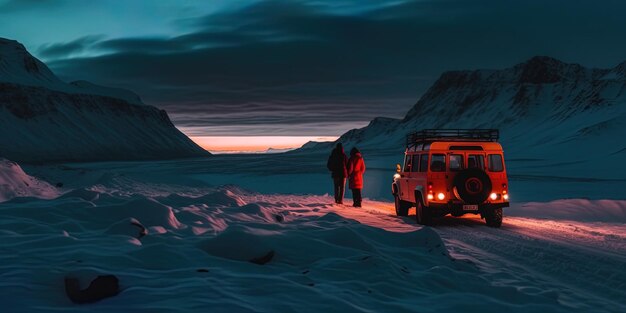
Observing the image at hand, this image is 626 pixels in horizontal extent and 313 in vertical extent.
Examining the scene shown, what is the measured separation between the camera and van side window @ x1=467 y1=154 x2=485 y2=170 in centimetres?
1648

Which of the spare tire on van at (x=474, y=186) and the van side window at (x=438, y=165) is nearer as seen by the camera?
the spare tire on van at (x=474, y=186)

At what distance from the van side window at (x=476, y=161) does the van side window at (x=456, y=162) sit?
0.22 metres

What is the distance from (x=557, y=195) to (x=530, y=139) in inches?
5766

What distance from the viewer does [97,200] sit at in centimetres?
1488

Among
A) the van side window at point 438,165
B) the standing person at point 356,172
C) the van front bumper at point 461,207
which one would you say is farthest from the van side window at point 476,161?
the standing person at point 356,172

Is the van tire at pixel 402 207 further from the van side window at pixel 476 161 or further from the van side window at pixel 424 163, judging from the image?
the van side window at pixel 476 161

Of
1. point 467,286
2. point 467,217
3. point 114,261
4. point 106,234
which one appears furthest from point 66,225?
point 467,217

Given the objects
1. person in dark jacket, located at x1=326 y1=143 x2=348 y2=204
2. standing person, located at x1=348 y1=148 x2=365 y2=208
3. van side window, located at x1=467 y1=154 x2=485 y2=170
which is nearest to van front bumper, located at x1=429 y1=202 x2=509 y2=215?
van side window, located at x1=467 y1=154 x2=485 y2=170

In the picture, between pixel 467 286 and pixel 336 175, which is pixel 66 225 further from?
pixel 336 175

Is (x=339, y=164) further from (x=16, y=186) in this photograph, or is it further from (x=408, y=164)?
(x=16, y=186)

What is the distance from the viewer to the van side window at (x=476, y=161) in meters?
16.5

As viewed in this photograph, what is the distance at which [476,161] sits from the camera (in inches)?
652

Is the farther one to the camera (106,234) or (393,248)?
(393,248)

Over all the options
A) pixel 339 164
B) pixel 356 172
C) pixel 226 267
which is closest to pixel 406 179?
pixel 356 172
